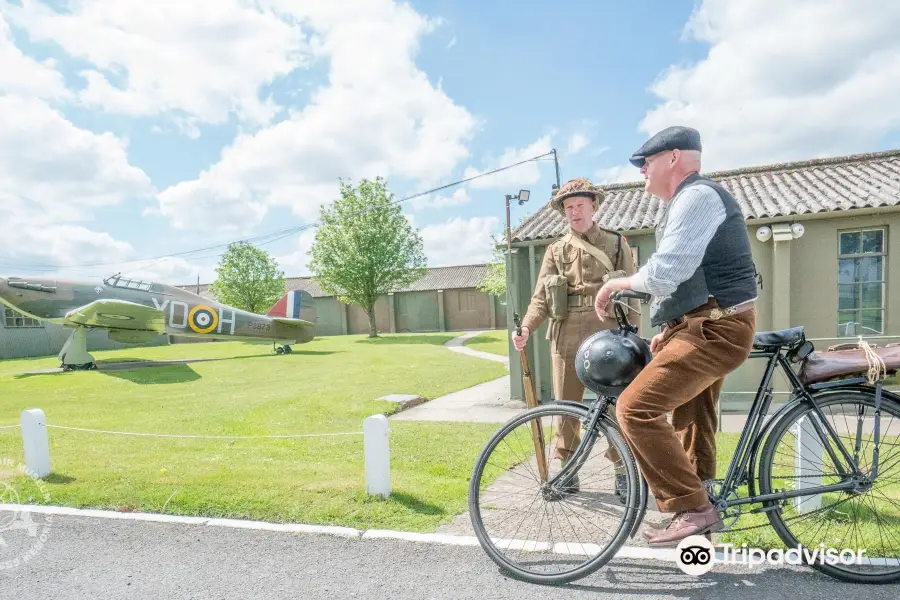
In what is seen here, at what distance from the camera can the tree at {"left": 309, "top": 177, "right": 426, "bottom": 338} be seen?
33.1 meters

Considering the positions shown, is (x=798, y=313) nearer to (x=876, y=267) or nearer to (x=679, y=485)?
(x=876, y=267)

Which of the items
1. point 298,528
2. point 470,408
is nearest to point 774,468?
point 298,528

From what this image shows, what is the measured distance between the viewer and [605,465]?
3.80 meters

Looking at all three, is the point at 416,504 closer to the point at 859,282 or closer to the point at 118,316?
the point at 859,282

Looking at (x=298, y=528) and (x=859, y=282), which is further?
(x=859, y=282)

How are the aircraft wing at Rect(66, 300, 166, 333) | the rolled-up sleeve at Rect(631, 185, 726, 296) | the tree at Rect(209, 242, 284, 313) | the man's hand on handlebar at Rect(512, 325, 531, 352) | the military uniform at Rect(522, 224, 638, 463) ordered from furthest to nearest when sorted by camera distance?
the tree at Rect(209, 242, 284, 313) < the aircraft wing at Rect(66, 300, 166, 333) < the military uniform at Rect(522, 224, 638, 463) < the man's hand on handlebar at Rect(512, 325, 531, 352) < the rolled-up sleeve at Rect(631, 185, 726, 296)

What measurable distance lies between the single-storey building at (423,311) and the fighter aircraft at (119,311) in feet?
70.8

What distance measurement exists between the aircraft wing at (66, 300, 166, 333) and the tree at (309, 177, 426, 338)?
49.7 ft

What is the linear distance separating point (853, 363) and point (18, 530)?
5.17 m

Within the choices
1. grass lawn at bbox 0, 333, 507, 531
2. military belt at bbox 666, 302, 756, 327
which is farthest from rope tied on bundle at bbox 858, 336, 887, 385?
grass lawn at bbox 0, 333, 507, 531

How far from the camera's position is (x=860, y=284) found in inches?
346

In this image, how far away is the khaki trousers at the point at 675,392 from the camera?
2.47 meters

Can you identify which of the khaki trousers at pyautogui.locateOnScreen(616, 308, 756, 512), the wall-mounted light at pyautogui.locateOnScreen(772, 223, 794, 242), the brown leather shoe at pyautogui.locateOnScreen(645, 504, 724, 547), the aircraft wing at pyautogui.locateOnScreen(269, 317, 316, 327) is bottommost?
the aircraft wing at pyautogui.locateOnScreen(269, 317, 316, 327)

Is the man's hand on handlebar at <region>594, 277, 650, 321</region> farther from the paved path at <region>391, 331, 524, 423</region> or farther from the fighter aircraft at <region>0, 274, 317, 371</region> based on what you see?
the fighter aircraft at <region>0, 274, 317, 371</region>
